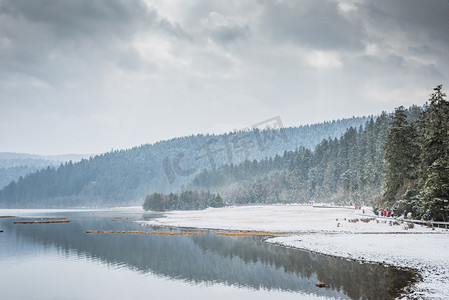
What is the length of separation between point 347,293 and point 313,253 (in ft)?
47.5

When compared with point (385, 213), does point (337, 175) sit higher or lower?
higher

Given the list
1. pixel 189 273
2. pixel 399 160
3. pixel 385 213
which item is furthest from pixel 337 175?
pixel 189 273

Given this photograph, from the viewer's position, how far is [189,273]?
104ft

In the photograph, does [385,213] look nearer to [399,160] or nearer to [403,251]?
[399,160]

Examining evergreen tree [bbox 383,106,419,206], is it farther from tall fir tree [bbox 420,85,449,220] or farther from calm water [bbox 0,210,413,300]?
calm water [bbox 0,210,413,300]

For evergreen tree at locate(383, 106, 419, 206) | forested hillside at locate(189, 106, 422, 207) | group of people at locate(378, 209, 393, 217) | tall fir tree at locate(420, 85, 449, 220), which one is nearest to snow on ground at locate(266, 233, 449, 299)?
tall fir tree at locate(420, 85, 449, 220)

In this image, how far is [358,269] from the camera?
28750 millimetres

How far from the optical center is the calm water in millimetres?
24438

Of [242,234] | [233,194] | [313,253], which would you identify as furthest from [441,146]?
[233,194]

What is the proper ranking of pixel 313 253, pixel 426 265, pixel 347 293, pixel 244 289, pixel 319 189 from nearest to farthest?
pixel 347 293, pixel 244 289, pixel 426 265, pixel 313 253, pixel 319 189

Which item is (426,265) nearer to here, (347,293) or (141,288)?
(347,293)

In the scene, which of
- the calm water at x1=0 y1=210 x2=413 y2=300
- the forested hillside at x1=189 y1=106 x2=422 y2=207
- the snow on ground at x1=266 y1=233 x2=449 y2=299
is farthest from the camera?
the forested hillside at x1=189 y1=106 x2=422 y2=207

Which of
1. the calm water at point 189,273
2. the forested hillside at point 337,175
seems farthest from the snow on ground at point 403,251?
the forested hillside at point 337,175

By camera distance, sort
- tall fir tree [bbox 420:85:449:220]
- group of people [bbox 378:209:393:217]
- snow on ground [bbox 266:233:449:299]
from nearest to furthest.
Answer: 1. snow on ground [bbox 266:233:449:299]
2. tall fir tree [bbox 420:85:449:220]
3. group of people [bbox 378:209:393:217]
